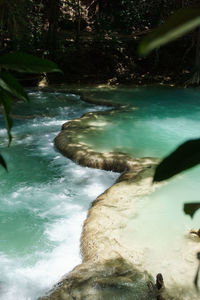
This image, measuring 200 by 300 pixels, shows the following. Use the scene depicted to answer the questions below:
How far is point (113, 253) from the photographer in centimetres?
318

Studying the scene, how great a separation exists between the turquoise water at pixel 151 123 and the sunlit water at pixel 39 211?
3.14 feet

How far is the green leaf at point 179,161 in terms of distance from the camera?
288 millimetres

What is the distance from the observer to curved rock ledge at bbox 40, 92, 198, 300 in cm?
265

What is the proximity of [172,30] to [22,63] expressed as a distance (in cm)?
27

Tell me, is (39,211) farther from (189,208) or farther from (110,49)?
(110,49)

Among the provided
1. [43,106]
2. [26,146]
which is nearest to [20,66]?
[26,146]

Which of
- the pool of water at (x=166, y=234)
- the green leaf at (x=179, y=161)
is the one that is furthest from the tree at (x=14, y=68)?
the pool of water at (x=166, y=234)

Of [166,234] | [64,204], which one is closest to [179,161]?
[166,234]

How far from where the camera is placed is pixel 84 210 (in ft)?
13.7

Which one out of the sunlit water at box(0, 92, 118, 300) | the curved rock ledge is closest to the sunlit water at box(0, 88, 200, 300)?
the sunlit water at box(0, 92, 118, 300)

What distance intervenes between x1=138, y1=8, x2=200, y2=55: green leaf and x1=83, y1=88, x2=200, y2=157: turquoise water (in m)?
5.50

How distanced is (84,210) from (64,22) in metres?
13.6

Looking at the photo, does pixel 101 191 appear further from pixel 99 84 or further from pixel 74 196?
pixel 99 84

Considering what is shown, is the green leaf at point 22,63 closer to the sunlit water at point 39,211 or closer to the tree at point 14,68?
the tree at point 14,68
